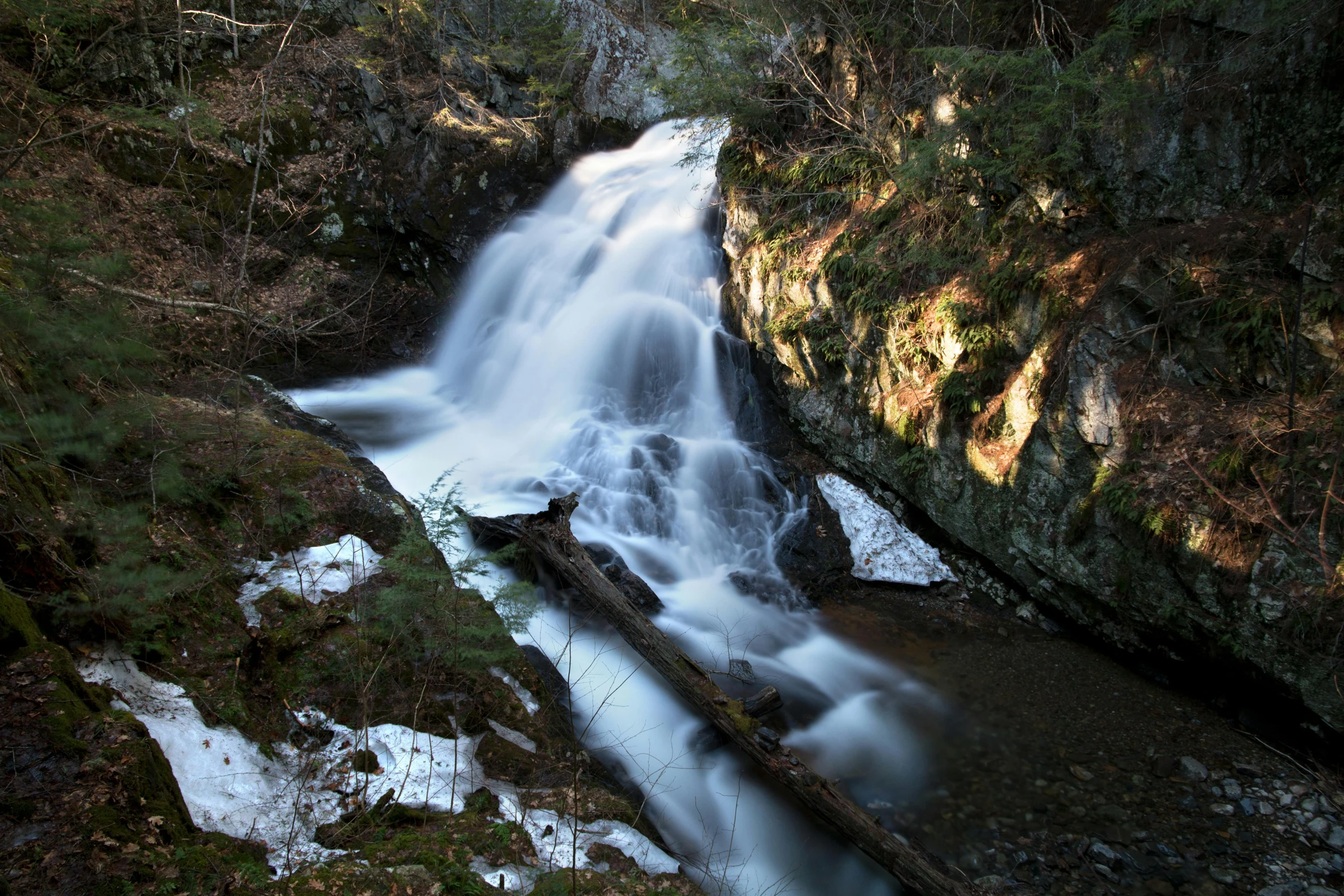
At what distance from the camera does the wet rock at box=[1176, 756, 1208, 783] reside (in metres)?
5.28

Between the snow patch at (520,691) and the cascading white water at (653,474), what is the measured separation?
361 millimetres

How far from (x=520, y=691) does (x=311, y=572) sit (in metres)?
1.83

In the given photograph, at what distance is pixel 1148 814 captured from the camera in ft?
16.2

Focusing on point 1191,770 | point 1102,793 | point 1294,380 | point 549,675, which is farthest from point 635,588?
point 1294,380

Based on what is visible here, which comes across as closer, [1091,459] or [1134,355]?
[1134,355]

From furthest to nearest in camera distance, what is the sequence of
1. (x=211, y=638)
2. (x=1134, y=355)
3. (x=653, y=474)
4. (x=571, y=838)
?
(x=653, y=474), (x=1134, y=355), (x=211, y=638), (x=571, y=838)

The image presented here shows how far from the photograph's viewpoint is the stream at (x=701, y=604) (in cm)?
500

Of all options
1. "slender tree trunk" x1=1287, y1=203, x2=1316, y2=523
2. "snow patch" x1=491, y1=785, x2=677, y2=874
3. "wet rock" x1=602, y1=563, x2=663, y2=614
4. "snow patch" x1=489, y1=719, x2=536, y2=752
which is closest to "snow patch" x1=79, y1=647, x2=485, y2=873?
"snow patch" x1=491, y1=785, x2=677, y2=874

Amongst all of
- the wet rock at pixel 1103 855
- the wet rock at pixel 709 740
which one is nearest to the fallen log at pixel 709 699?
the wet rock at pixel 709 740

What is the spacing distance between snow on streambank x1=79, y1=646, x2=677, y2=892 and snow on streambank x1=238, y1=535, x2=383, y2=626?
106 centimetres

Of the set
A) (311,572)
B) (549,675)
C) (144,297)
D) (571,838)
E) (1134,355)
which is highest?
(1134,355)

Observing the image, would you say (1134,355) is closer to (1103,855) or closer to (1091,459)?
(1091,459)

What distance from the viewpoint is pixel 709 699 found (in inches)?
210

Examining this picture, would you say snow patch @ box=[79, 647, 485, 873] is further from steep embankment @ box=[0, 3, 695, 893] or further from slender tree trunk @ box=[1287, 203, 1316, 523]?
slender tree trunk @ box=[1287, 203, 1316, 523]
